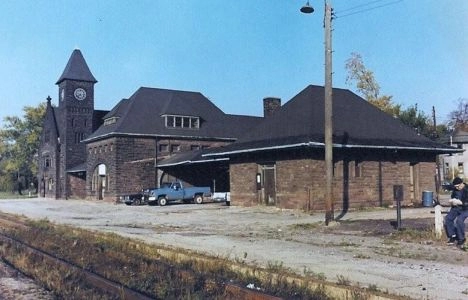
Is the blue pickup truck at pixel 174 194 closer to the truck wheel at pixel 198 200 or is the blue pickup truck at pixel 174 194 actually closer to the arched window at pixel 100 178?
the truck wheel at pixel 198 200

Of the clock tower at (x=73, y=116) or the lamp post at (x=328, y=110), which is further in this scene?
the clock tower at (x=73, y=116)

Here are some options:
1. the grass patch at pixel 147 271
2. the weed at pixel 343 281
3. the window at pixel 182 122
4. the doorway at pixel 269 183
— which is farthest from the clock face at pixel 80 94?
the weed at pixel 343 281

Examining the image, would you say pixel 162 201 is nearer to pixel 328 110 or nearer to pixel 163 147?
pixel 163 147

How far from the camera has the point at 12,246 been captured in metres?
13.5

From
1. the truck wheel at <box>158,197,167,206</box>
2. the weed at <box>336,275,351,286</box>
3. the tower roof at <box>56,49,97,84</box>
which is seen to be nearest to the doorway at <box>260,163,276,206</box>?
the truck wheel at <box>158,197,167,206</box>

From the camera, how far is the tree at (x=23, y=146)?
88.2 m

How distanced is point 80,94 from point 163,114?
14.5 metres

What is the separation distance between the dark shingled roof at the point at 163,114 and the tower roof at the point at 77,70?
831 cm

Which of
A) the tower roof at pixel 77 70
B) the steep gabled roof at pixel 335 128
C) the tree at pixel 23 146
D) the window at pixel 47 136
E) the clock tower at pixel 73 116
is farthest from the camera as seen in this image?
the tree at pixel 23 146

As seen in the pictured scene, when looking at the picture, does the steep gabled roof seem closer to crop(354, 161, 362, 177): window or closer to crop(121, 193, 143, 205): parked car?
crop(354, 161, 362, 177): window

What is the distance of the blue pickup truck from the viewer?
1452 inches

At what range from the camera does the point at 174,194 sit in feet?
123

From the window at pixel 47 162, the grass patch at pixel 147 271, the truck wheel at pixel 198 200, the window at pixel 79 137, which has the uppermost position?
the window at pixel 79 137

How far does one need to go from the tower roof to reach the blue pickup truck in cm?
2392
